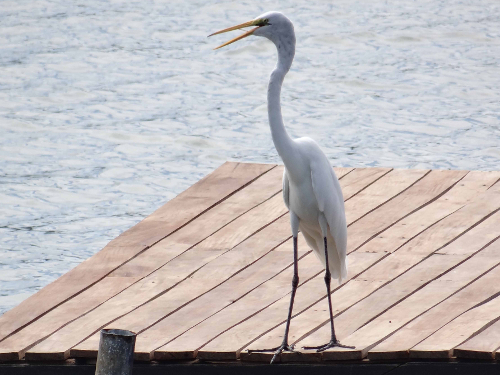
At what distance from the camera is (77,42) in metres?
10.2

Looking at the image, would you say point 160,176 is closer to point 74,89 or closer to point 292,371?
point 74,89

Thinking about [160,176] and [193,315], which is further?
[160,176]

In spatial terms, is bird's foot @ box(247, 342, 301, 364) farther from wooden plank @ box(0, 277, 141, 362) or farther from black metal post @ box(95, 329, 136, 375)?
wooden plank @ box(0, 277, 141, 362)

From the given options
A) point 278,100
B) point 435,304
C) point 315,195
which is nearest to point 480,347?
point 435,304

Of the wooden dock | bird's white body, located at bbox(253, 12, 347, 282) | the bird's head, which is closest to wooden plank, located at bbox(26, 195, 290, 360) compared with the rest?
the wooden dock

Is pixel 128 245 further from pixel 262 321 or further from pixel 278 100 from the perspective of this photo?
pixel 278 100

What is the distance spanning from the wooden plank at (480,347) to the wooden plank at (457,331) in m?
0.02

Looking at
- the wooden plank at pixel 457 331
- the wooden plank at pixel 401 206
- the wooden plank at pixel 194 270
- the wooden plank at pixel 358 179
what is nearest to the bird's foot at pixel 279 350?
the wooden plank at pixel 457 331

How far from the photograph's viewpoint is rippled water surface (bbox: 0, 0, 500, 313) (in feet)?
20.5

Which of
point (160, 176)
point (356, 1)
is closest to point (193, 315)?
point (160, 176)

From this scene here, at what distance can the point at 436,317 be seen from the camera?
10.8ft

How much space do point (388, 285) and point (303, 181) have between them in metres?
0.62

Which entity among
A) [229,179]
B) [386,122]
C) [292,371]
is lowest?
[292,371]

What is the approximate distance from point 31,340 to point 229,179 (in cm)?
177
